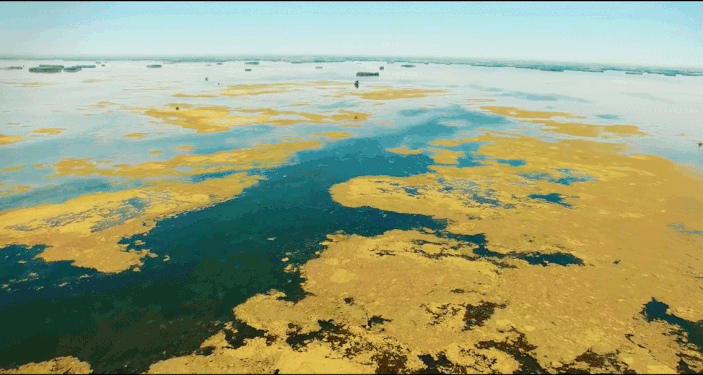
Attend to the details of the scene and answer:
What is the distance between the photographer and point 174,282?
1470 cm

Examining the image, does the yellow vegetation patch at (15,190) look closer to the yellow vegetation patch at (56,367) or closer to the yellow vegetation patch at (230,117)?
the yellow vegetation patch at (56,367)

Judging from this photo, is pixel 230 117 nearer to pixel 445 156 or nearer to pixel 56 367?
pixel 445 156

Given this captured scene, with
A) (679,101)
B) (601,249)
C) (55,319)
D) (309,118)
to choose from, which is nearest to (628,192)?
(601,249)

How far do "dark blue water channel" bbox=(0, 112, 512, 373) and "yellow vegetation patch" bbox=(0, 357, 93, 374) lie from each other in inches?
8.4

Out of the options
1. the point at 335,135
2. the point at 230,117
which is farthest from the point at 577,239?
the point at 230,117

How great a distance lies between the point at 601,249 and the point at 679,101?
264 feet

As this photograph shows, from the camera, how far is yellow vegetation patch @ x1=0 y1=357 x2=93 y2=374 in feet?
34.4

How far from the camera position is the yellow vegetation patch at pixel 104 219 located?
1636 cm

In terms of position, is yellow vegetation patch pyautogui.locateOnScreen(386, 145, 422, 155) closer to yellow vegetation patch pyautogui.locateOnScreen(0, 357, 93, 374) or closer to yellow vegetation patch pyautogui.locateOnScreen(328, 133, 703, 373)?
yellow vegetation patch pyautogui.locateOnScreen(328, 133, 703, 373)

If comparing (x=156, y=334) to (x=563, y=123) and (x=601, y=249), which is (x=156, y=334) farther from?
(x=563, y=123)

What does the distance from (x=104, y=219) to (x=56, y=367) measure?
34.1 ft

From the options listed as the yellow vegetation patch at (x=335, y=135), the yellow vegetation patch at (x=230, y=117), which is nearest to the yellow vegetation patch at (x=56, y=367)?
the yellow vegetation patch at (x=335, y=135)

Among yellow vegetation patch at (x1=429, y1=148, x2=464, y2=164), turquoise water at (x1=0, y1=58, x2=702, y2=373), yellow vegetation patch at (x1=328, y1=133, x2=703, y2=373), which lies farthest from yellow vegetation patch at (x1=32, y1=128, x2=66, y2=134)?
yellow vegetation patch at (x1=429, y1=148, x2=464, y2=164)

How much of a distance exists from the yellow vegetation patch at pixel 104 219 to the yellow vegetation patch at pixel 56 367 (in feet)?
16.0
